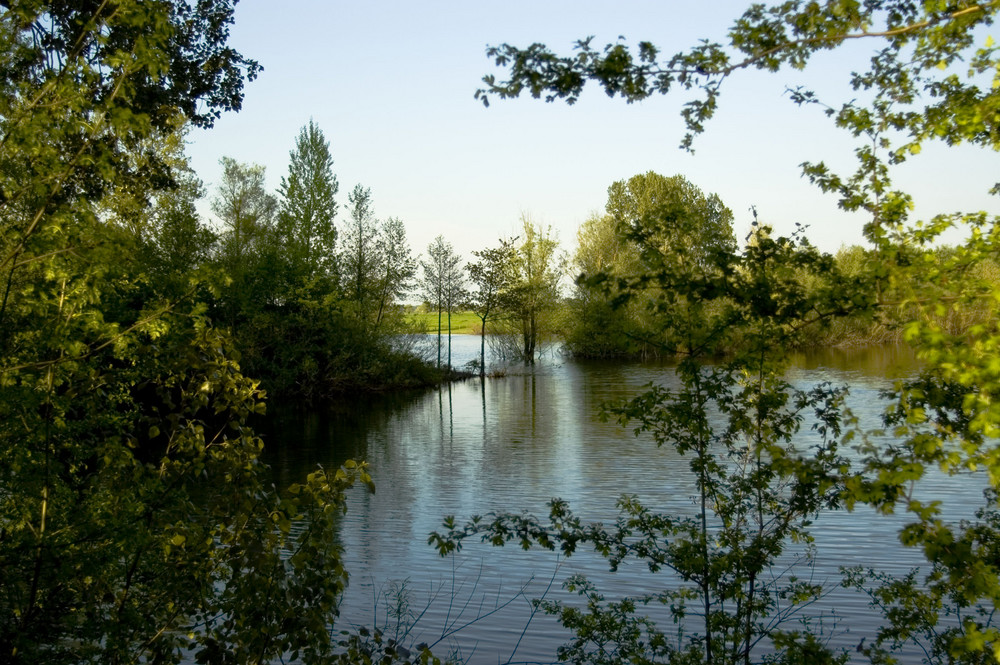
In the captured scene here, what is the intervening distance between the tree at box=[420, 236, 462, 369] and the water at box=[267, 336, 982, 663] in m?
13.9

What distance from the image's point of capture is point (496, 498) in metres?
13.6

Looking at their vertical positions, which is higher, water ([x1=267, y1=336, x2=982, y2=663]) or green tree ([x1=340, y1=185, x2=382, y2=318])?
green tree ([x1=340, y1=185, x2=382, y2=318])

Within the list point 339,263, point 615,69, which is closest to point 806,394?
point 615,69

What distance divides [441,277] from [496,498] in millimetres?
29883

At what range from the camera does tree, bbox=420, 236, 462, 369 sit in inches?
1689

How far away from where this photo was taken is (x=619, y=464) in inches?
632

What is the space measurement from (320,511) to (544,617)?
4726mm

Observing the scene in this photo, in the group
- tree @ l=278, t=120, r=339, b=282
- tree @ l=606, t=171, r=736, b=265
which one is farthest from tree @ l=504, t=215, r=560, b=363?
tree @ l=606, t=171, r=736, b=265

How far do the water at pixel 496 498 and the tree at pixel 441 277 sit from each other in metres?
13.9

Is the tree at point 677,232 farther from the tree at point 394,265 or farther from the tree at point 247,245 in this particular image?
the tree at point 394,265

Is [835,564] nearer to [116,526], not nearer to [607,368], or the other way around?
[116,526]

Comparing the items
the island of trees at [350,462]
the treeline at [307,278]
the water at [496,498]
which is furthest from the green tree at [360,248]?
the island of trees at [350,462]

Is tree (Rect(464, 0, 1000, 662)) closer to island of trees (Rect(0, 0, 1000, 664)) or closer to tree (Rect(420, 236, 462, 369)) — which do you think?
island of trees (Rect(0, 0, 1000, 664))

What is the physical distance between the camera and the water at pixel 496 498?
813 cm
